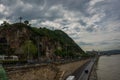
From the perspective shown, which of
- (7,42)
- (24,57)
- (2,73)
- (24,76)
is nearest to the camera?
(2,73)

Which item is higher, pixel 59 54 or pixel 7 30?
pixel 7 30

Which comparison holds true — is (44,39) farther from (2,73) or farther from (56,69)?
(2,73)

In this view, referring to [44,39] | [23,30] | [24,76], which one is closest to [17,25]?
[23,30]

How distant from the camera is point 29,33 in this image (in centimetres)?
14062

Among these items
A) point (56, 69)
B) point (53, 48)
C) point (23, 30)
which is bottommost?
point (56, 69)

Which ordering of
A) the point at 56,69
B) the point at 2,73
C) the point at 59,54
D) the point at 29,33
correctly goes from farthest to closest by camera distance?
the point at 59,54 < the point at 29,33 < the point at 56,69 < the point at 2,73

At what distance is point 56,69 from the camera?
56.2m

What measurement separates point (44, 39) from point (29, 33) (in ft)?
54.0

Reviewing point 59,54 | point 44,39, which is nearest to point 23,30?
point 44,39

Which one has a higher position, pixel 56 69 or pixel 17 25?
pixel 17 25

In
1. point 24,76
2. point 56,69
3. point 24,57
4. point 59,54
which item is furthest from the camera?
point 59,54

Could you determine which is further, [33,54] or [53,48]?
[53,48]

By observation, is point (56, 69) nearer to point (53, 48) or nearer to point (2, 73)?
point (2, 73)

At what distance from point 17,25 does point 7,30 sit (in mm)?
7327
